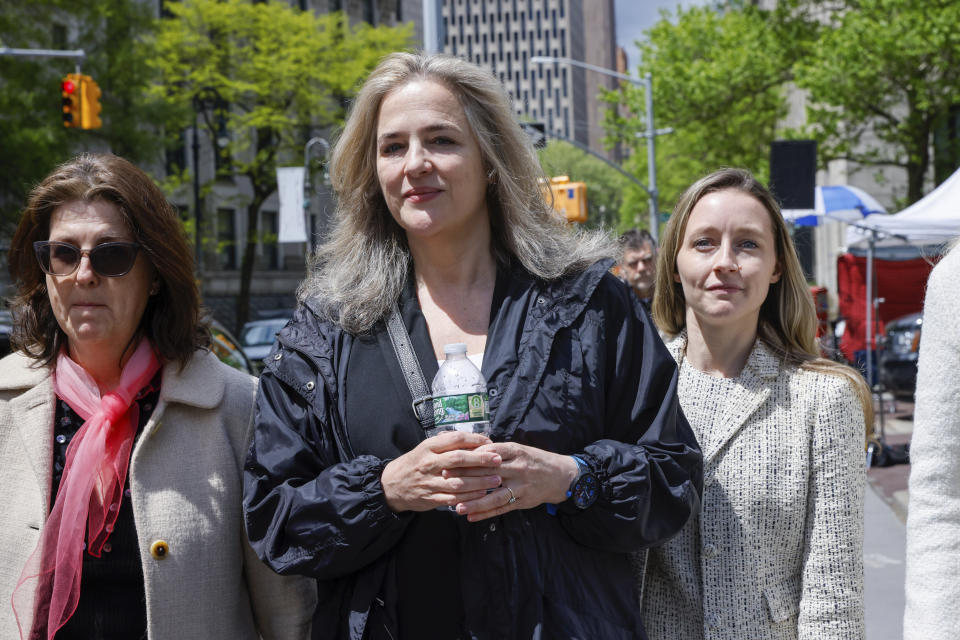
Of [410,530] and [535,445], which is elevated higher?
[535,445]

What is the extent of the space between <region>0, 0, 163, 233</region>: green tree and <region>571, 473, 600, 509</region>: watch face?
19.8m

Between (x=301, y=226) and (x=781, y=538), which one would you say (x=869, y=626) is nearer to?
(x=781, y=538)

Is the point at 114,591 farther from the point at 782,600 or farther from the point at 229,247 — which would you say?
the point at 229,247

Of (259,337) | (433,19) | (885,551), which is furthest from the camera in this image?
(259,337)

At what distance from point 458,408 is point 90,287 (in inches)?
45.5

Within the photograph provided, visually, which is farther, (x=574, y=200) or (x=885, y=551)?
(x=574, y=200)

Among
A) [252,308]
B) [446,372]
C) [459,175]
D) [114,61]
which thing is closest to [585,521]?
[446,372]

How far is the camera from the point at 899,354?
15406 millimetres

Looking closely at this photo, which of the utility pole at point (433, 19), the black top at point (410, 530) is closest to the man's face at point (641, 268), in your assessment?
the utility pole at point (433, 19)

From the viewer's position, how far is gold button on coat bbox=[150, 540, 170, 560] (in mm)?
2654

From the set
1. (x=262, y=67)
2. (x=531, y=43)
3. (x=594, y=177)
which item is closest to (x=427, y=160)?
(x=262, y=67)

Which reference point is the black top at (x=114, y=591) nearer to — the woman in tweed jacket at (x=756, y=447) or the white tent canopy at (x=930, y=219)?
the woman in tweed jacket at (x=756, y=447)

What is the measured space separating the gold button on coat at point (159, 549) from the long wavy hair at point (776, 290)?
1.60 metres

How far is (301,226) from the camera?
14.6 m
